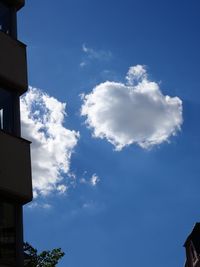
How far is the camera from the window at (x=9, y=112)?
12039 millimetres

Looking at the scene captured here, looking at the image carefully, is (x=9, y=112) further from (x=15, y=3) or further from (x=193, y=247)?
(x=193, y=247)

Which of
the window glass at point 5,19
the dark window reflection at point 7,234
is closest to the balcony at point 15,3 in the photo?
the window glass at point 5,19

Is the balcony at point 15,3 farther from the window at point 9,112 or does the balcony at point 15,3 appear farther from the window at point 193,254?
the window at point 193,254

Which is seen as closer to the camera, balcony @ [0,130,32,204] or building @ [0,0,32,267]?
building @ [0,0,32,267]

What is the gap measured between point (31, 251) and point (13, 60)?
35.7 feet

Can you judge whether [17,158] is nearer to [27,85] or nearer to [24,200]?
[24,200]

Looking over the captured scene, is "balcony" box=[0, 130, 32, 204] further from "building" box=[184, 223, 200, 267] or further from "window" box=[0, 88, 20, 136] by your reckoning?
"building" box=[184, 223, 200, 267]

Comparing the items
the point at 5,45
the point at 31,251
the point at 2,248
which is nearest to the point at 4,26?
the point at 5,45

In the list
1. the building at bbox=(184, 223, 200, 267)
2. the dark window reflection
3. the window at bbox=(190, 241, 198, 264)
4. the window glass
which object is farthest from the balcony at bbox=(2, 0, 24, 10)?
the window at bbox=(190, 241, 198, 264)

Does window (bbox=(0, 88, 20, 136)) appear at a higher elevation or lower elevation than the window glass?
lower

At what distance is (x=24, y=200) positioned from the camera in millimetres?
11312

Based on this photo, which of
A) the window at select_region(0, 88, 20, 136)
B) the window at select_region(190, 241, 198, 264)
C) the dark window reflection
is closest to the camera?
the dark window reflection

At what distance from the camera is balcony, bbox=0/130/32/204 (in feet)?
36.1

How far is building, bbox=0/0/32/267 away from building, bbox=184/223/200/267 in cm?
3096
